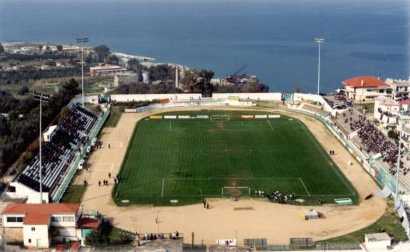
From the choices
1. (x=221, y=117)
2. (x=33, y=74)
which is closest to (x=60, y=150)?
(x=221, y=117)

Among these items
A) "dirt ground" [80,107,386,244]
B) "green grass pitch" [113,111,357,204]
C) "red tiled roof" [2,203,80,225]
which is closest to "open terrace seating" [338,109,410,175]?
Result: "green grass pitch" [113,111,357,204]

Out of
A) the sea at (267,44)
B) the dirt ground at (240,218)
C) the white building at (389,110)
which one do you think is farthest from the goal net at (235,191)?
the sea at (267,44)

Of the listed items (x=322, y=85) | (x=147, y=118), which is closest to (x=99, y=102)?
(x=147, y=118)

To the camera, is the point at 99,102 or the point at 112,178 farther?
the point at 99,102

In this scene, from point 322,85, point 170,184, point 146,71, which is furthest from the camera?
point 146,71

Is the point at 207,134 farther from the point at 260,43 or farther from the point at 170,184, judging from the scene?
the point at 260,43

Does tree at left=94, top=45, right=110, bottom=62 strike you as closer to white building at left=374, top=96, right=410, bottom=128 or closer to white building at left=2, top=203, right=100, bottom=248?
white building at left=374, top=96, right=410, bottom=128
